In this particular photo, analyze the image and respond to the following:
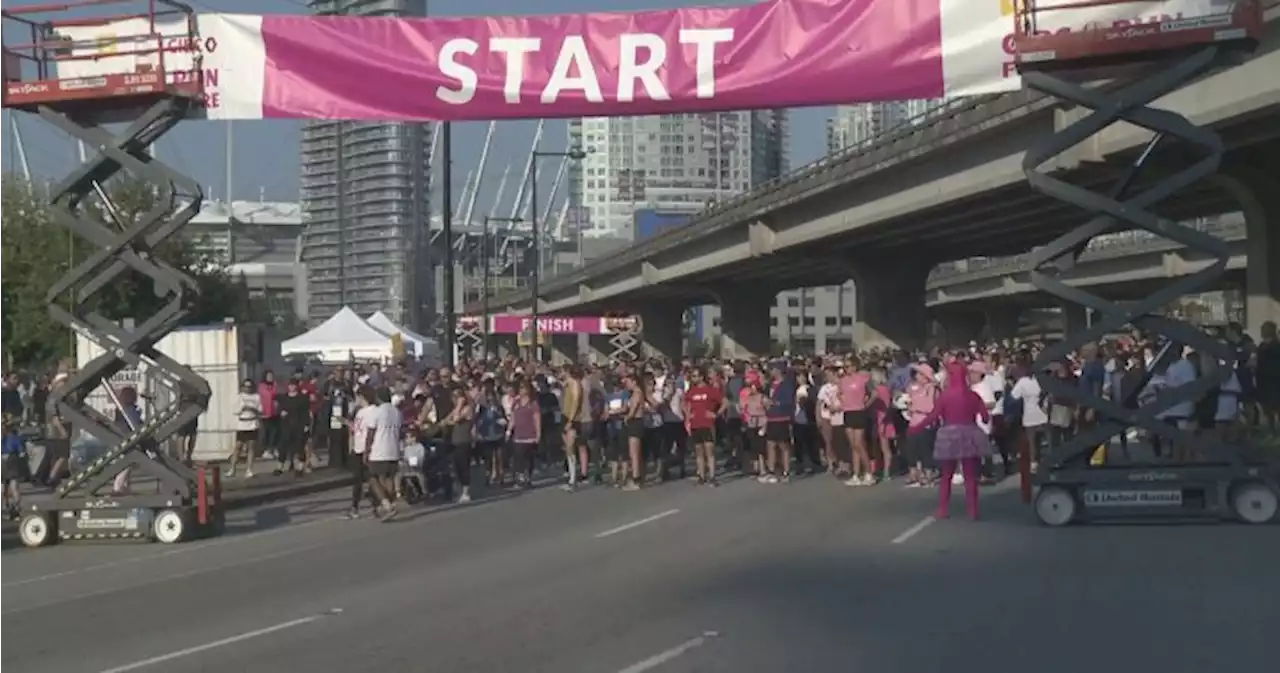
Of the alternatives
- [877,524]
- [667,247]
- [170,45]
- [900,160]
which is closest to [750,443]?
[877,524]

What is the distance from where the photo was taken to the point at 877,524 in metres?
18.3

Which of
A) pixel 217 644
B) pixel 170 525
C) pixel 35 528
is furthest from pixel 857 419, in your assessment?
pixel 217 644

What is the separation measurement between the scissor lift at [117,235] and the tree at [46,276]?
27498 mm

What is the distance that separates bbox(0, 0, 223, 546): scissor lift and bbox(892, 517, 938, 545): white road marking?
805cm

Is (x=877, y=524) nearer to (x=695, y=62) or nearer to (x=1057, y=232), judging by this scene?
(x=695, y=62)

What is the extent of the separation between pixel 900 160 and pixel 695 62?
26.7 metres

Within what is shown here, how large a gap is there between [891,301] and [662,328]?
1705 inches

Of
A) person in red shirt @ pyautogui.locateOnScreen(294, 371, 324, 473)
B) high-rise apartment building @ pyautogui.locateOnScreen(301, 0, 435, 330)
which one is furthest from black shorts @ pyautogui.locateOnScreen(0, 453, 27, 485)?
high-rise apartment building @ pyautogui.locateOnScreen(301, 0, 435, 330)

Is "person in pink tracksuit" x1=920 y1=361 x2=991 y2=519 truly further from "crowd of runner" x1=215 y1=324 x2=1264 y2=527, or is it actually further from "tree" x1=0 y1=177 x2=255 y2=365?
"tree" x1=0 y1=177 x2=255 y2=365

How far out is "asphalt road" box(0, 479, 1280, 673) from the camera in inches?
410

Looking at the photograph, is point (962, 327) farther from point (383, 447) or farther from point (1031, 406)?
point (383, 447)

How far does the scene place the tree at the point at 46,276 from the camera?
4784 cm

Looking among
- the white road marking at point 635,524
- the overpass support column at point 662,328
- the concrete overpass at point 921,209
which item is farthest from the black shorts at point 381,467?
the overpass support column at point 662,328

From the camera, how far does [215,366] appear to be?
2898cm
